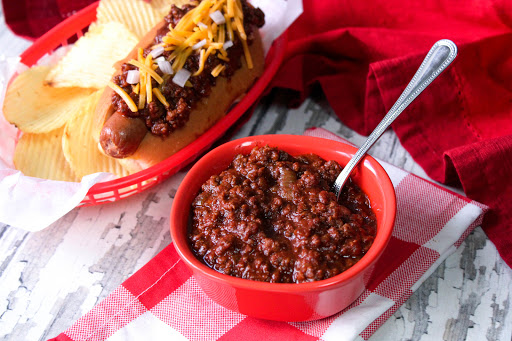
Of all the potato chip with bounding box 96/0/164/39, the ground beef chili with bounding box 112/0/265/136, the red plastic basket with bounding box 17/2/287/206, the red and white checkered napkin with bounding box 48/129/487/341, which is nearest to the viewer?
the red and white checkered napkin with bounding box 48/129/487/341

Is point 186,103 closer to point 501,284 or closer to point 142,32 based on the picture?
point 142,32

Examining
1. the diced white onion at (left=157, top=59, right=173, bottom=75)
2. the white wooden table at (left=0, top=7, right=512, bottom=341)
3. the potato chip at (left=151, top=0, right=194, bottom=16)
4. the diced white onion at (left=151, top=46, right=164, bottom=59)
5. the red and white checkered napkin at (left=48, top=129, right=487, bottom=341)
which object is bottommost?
the white wooden table at (left=0, top=7, right=512, bottom=341)

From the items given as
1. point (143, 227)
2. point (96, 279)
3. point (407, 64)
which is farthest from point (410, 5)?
point (96, 279)

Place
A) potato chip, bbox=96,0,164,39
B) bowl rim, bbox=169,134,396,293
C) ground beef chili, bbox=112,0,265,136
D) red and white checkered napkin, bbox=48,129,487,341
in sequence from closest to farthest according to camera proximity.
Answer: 1. bowl rim, bbox=169,134,396,293
2. red and white checkered napkin, bbox=48,129,487,341
3. ground beef chili, bbox=112,0,265,136
4. potato chip, bbox=96,0,164,39

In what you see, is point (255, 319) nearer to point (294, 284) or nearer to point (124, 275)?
point (294, 284)

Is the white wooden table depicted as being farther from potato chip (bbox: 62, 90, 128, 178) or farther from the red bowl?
the red bowl

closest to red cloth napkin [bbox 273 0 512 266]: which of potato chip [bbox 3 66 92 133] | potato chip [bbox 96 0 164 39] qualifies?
potato chip [bbox 96 0 164 39]

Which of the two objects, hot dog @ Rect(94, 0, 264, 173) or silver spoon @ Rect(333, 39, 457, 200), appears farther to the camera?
hot dog @ Rect(94, 0, 264, 173)
